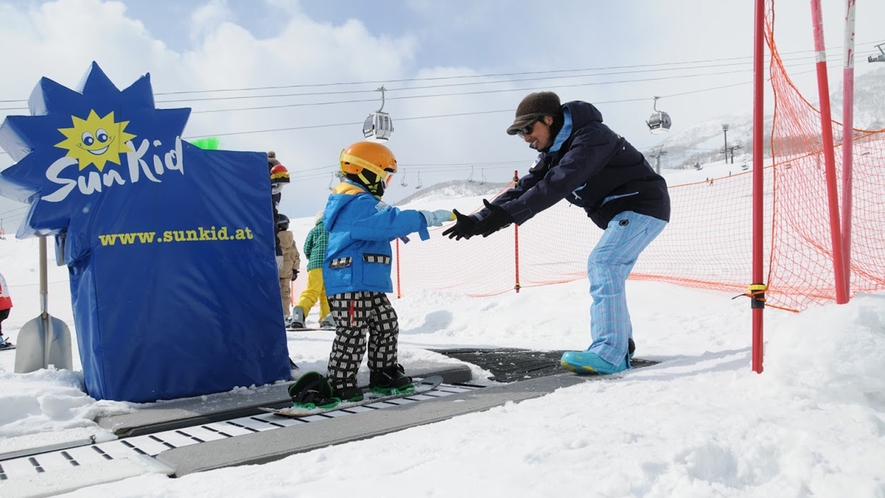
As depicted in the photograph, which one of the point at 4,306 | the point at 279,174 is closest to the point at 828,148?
the point at 279,174

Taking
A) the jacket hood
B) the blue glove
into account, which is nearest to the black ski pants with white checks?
the blue glove

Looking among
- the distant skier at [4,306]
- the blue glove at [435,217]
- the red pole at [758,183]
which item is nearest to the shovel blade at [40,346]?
the blue glove at [435,217]

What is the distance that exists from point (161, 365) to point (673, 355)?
11.2 ft

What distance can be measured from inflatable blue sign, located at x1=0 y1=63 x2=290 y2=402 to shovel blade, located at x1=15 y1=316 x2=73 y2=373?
102 cm

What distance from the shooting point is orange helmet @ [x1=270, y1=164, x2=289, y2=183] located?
5773 millimetres

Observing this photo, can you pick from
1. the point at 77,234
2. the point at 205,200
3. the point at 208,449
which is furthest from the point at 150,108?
the point at 208,449

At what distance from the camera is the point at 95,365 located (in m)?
3.55

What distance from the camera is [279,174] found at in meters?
5.79

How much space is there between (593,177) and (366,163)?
1.43 m

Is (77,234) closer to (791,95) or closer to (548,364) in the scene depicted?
(548,364)

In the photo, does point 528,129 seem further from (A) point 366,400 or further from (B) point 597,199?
(A) point 366,400

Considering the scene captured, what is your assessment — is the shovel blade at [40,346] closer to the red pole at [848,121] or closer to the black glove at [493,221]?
the black glove at [493,221]

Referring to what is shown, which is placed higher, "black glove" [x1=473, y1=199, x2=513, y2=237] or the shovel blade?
"black glove" [x1=473, y1=199, x2=513, y2=237]

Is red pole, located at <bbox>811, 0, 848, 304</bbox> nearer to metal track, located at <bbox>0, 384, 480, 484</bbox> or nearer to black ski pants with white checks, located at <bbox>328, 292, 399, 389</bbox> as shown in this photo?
metal track, located at <bbox>0, 384, 480, 484</bbox>
